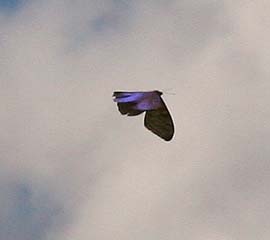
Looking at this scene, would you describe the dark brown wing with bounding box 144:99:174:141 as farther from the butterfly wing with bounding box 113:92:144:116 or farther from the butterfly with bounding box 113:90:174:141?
the butterfly wing with bounding box 113:92:144:116

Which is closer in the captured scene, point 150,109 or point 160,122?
point 150,109

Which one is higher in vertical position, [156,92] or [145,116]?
[156,92]

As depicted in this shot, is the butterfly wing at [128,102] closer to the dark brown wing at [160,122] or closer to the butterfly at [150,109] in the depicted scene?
the butterfly at [150,109]

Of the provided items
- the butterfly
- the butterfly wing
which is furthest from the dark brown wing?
the butterfly wing

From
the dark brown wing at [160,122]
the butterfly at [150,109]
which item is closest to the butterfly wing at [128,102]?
the butterfly at [150,109]
